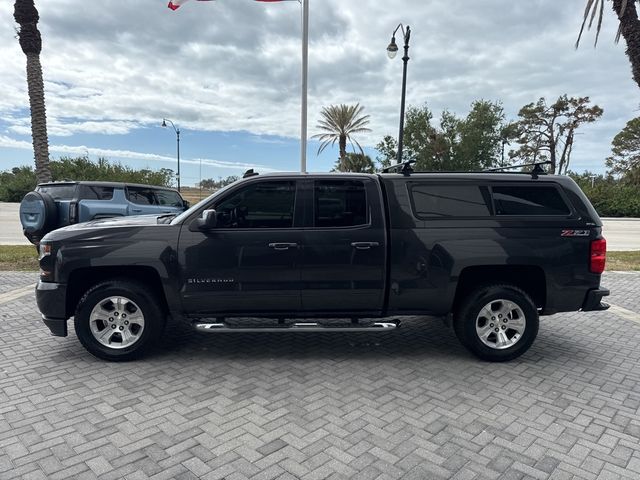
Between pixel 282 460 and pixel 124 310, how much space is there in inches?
96.3

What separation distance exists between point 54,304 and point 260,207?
2.29 m

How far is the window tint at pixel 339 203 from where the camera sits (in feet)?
14.1

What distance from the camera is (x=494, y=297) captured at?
4324mm

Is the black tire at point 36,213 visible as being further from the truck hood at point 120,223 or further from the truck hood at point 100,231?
the truck hood at point 100,231

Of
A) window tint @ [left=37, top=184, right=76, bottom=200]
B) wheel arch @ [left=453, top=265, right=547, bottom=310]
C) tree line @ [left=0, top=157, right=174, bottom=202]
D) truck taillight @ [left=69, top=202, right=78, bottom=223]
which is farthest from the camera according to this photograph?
tree line @ [left=0, top=157, right=174, bottom=202]

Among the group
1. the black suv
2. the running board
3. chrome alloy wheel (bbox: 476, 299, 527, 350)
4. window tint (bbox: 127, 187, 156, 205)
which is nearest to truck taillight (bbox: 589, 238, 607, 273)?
chrome alloy wheel (bbox: 476, 299, 527, 350)

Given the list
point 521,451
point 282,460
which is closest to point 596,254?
point 521,451

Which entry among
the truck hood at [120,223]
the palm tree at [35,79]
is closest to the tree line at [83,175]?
the palm tree at [35,79]

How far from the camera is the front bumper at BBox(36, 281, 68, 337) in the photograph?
4203 millimetres

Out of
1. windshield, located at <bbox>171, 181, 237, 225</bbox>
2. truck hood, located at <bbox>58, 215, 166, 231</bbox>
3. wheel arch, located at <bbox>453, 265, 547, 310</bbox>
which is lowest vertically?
wheel arch, located at <bbox>453, 265, 547, 310</bbox>

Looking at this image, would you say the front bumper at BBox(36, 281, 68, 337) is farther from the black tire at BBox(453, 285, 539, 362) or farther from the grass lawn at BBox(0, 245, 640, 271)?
the grass lawn at BBox(0, 245, 640, 271)

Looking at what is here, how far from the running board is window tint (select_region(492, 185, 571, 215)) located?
65.9 inches

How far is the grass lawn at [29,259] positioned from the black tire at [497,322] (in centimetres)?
774

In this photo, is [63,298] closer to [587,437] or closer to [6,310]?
[6,310]
